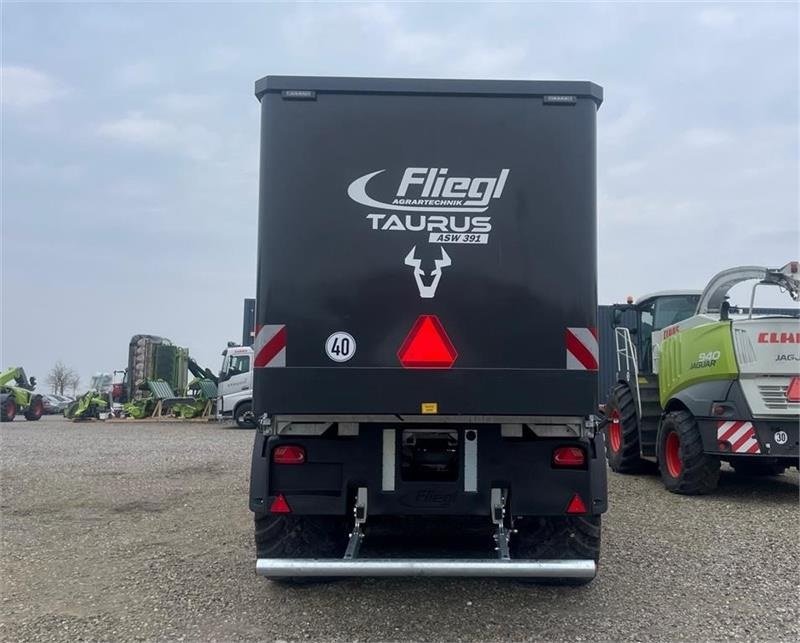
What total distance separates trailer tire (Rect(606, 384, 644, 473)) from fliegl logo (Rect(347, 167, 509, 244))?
→ 20.8ft

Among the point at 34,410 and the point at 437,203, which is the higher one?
the point at 437,203

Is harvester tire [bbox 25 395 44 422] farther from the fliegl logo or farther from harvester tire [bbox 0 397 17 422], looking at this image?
the fliegl logo

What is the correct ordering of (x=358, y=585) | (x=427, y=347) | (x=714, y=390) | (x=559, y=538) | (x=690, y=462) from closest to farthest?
1. (x=427, y=347)
2. (x=559, y=538)
3. (x=358, y=585)
4. (x=714, y=390)
5. (x=690, y=462)

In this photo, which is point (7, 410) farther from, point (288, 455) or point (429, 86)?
point (429, 86)

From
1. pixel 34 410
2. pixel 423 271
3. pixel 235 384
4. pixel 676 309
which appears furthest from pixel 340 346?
pixel 34 410

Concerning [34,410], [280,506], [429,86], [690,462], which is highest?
[429,86]

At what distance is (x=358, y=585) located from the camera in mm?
4617

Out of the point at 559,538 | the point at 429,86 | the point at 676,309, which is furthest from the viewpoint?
the point at 676,309

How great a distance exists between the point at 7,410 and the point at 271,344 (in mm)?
25895

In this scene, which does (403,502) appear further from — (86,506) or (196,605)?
(86,506)

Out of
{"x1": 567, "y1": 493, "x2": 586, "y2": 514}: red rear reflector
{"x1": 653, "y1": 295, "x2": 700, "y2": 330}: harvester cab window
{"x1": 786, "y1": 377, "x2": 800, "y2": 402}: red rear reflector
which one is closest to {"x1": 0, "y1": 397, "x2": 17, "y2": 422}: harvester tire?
{"x1": 653, "y1": 295, "x2": 700, "y2": 330}: harvester cab window

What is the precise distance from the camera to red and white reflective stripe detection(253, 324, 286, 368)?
3877 millimetres

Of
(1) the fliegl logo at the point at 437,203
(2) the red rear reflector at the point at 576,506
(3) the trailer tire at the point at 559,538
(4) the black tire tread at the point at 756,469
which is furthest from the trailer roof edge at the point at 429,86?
(4) the black tire tread at the point at 756,469

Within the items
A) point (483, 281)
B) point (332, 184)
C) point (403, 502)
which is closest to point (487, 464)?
point (403, 502)
